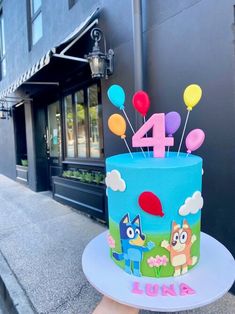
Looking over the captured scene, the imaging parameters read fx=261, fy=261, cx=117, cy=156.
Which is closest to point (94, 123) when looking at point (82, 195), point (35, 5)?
point (82, 195)

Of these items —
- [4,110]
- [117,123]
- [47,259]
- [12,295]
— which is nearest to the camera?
[117,123]

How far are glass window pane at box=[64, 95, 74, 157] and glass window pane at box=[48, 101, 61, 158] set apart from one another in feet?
2.02

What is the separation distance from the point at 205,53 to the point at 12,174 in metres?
8.19

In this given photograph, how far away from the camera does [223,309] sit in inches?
87.3

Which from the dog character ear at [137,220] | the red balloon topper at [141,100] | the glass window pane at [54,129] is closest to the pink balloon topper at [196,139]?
the red balloon topper at [141,100]

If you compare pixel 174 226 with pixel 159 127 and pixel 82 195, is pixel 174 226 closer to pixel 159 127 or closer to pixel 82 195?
pixel 159 127

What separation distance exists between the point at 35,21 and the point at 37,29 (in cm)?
25

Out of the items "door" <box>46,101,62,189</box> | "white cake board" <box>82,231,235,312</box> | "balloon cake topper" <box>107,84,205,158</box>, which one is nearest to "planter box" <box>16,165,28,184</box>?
"door" <box>46,101,62,189</box>

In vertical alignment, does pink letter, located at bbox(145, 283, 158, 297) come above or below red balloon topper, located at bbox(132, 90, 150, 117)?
below

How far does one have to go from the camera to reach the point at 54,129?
6637mm

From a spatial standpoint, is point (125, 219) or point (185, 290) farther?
point (125, 219)

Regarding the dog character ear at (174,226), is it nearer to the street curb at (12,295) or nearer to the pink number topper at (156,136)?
the pink number topper at (156,136)

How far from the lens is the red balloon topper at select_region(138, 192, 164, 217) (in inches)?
63.1

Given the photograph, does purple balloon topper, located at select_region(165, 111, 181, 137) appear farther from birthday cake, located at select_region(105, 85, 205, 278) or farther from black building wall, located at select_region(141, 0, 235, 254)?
black building wall, located at select_region(141, 0, 235, 254)
